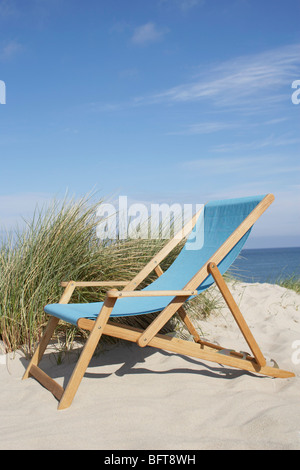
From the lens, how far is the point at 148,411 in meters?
2.27

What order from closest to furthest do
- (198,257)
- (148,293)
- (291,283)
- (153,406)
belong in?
(153,406)
(148,293)
(198,257)
(291,283)

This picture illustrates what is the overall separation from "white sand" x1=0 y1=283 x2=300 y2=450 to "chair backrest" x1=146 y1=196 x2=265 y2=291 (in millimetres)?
567

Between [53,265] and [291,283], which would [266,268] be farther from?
[53,265]

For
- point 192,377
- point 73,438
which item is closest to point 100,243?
point 192,377

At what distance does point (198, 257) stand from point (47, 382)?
140 centimetres

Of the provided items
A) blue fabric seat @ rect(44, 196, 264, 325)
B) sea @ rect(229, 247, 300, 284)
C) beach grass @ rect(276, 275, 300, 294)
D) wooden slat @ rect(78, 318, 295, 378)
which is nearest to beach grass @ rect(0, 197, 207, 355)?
blue fabric seat @ rect(44, 196, 264, 325)

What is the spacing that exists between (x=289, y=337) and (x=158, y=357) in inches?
50.7

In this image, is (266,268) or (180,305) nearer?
(180,305)

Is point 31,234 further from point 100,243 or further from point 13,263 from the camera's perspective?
point 100,243

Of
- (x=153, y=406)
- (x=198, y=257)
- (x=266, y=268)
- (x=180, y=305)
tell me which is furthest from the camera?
(x=266, y=268)

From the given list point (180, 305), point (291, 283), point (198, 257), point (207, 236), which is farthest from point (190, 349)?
point (291, 283)

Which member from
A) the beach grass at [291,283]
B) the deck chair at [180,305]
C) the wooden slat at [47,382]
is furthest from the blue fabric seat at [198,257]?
the beach grass at [291,283]

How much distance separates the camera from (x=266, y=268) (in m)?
A: 37.4

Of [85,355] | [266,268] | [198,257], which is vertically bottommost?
[266,268]
